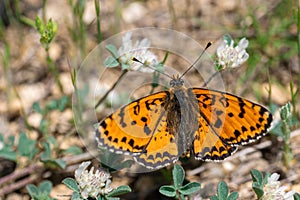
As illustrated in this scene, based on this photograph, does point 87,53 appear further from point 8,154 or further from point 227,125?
point 227,125

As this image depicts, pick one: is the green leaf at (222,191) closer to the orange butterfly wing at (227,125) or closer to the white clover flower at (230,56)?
the orange butterfly wing at (227,125)

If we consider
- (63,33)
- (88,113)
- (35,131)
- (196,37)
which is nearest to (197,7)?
(196,37)

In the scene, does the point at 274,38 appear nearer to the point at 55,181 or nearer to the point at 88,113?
the point at 88,113

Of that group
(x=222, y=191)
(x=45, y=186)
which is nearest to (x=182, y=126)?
(x=222, y=191)

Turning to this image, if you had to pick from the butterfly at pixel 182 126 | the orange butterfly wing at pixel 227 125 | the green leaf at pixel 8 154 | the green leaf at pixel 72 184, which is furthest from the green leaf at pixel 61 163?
the orange butterfly wing at pixel 227 125

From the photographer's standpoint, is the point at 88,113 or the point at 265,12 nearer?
the point at 88,113

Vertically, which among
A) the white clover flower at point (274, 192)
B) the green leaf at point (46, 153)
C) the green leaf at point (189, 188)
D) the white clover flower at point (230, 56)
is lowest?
the white clover flower at point (274, 192)

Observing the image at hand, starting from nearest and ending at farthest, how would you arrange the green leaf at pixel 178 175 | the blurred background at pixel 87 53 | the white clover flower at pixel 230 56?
the green leaf at pixel 178 175 → the white clover flower at pixel 230 56 → the blurred background at pixel 87 53
